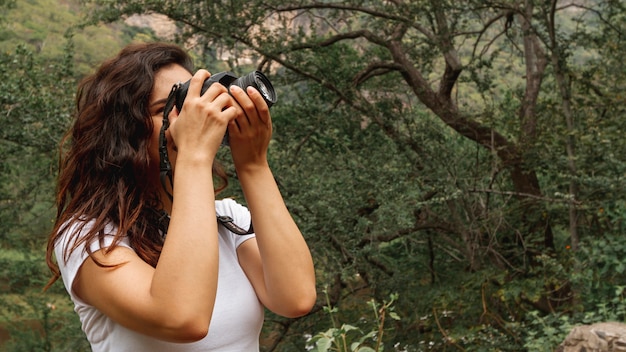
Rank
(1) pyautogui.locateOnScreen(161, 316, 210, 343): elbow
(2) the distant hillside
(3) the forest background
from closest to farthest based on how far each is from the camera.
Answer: (1) pyautogui.locateOnScreen(161, 316, 210, 343): elbow
(3) the forest background
(2) the distant hillside

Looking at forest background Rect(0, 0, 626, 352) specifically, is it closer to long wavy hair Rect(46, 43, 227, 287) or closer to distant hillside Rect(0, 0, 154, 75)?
long wavy hair Rect(46, 43, 227, 287)

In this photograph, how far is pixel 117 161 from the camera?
1.27 meters

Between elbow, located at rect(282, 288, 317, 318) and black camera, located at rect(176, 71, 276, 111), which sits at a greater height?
black camera, located at rect(176, 71, 276, 111)

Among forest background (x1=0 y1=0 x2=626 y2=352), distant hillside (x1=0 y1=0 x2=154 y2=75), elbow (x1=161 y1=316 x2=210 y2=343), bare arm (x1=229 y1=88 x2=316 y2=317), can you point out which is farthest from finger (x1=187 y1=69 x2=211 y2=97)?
distant hillside (x1=0 y1=0 x2=154 y2=75)

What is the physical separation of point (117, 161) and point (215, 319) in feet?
1.00

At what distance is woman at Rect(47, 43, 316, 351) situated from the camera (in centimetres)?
110

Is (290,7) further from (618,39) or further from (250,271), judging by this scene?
(250,271)

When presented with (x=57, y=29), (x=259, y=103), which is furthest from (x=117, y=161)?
(x=57, y=29)

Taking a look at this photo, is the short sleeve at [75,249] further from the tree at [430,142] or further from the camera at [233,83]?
the tree at [430,142]

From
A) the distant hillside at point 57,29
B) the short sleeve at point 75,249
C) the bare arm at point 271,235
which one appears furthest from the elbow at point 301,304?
the distant hillside at point 57,29

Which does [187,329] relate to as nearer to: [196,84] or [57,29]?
[196,84]

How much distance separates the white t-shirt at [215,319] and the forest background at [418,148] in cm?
362

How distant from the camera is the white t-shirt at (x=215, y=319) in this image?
1.18m

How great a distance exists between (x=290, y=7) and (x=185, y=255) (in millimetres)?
5053
